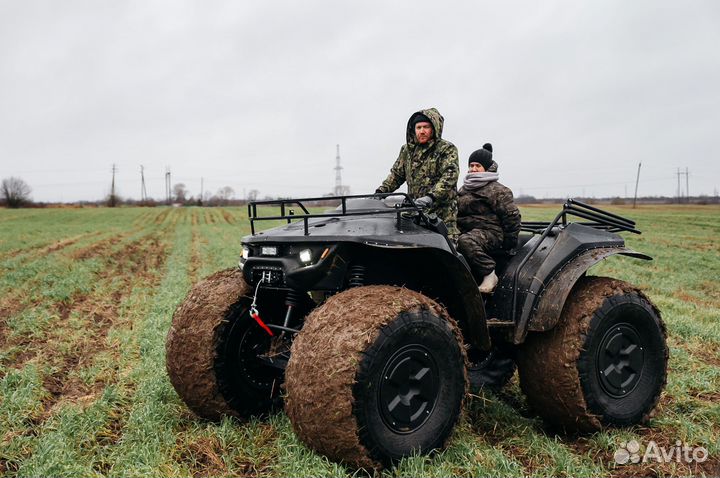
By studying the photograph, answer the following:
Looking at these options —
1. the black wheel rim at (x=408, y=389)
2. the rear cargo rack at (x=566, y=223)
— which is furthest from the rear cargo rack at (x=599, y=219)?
the black wheel rim at (x=408, y=389)

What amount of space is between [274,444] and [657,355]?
3.22 meters

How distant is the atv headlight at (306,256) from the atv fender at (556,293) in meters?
1.87

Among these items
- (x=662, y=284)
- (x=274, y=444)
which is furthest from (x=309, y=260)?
(x=662, y=284)

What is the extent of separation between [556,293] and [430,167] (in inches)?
59.1

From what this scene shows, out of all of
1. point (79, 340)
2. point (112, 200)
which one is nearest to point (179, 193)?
point (112, 200)

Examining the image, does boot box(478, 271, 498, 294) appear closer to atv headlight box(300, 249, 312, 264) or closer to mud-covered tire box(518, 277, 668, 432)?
mud-covered tire box(518, 277, 668, 432)

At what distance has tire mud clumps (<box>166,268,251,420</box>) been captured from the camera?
414 cm

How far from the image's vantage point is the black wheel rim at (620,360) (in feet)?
14.4

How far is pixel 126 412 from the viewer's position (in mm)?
4730

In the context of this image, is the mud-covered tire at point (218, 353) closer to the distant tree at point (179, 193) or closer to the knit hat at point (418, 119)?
the knit hat at point (418, 119)

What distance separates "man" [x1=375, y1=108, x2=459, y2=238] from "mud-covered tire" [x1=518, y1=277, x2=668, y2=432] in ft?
3.82

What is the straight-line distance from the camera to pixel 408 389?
3.46m

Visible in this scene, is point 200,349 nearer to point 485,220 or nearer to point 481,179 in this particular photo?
point 485,220

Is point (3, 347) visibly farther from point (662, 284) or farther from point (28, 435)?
point (662, 284)
